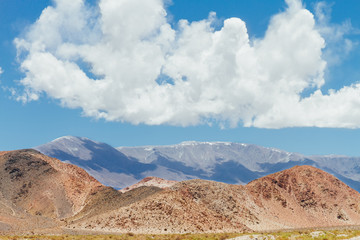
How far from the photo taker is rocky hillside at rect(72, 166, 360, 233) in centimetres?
10581

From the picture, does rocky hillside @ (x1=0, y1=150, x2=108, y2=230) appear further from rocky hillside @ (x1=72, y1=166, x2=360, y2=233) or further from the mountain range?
rocky hillside @ (x1=72, y1=166, x2=360, y2=233)

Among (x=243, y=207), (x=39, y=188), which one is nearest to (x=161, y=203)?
(x=243, y=207)

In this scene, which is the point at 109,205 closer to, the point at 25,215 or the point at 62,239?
the point at 25,215

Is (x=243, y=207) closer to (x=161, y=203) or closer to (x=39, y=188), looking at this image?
(x=161, y=203)

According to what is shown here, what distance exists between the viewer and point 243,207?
132000mm

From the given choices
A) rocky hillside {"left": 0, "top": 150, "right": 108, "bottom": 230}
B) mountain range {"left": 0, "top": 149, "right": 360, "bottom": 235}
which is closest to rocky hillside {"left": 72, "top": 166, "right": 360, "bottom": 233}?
mountain range {"left": 0, "top": 149, "right": 360, "bottom": 235}

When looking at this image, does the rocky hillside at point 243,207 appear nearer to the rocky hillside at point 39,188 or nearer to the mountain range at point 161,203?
the mountain range at point 161,203

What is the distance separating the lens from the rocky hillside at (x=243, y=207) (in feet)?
347

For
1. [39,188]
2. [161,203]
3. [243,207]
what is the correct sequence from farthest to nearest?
[39,188]
[243,207]
[161,203]

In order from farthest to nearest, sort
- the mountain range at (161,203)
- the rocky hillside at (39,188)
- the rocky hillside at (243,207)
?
the rocky hillside at (39,188) → the mountain range at (161,203) → the rocky hillside at (243,207)

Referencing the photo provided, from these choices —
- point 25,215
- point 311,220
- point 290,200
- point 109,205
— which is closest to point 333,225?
point 311,220

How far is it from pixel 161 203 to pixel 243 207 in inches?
1338

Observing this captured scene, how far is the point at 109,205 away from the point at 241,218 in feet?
143

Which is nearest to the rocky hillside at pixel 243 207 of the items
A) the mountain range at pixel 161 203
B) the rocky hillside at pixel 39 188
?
the mountain range at pixel 161 203
